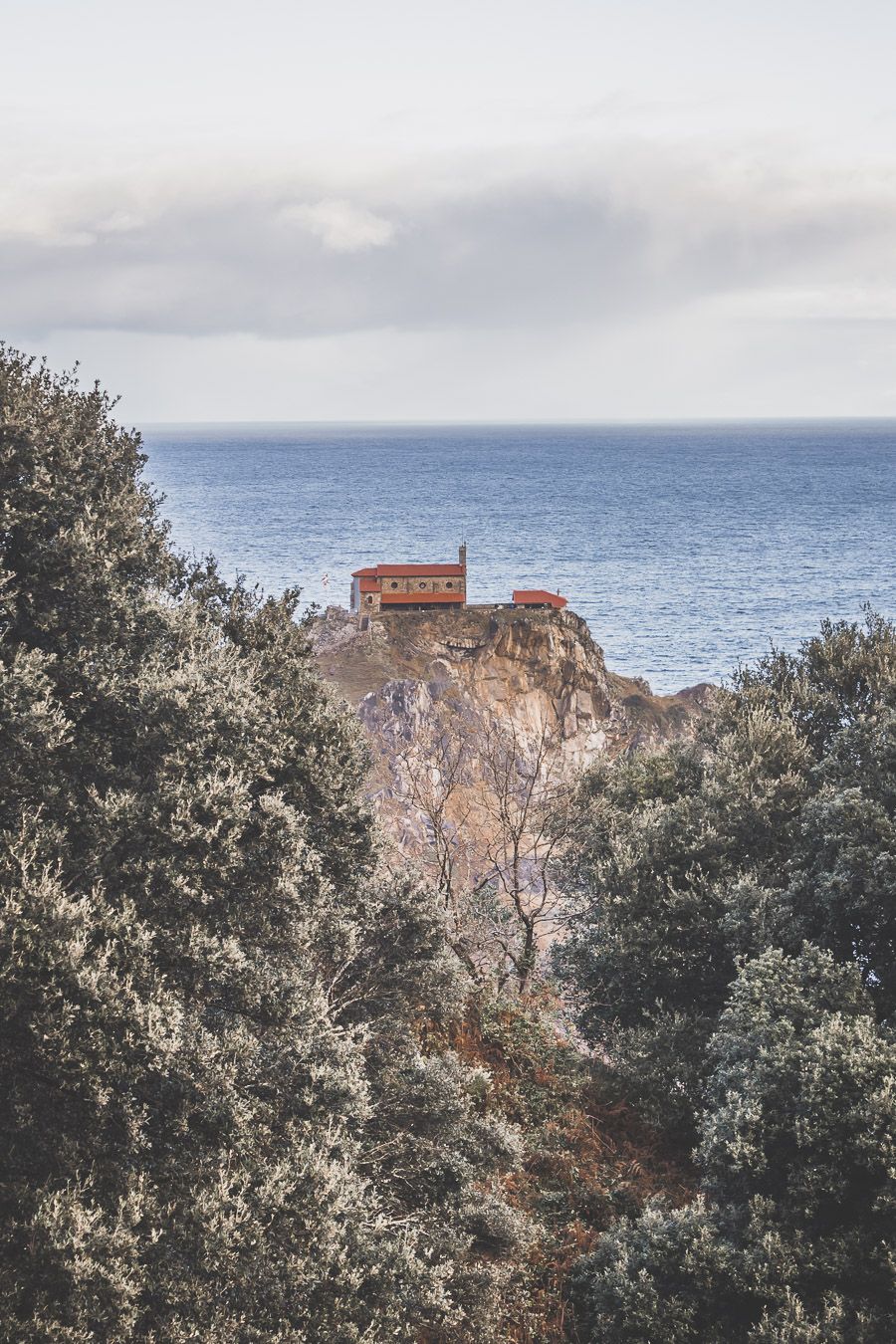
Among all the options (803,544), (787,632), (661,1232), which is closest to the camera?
(661,1232)

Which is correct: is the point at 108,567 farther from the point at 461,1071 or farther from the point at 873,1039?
the point at 873,1039

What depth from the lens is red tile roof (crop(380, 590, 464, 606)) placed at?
78562 mm

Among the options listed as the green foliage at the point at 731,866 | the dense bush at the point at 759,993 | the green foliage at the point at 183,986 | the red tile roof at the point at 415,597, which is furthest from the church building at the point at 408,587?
the green foliage at the point at 183,986

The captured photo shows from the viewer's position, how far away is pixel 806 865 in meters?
20.0

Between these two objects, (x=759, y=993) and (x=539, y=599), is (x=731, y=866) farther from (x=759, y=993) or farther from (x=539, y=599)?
(x=539, y=599)

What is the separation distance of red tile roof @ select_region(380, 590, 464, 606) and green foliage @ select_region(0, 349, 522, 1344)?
6302cm

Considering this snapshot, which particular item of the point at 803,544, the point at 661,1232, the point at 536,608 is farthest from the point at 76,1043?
the point at 803,544

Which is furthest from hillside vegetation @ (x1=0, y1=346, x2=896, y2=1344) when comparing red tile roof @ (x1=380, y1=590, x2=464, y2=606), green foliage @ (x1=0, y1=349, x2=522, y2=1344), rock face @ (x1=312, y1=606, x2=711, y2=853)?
red tile roof @ (x1=380, y1=590, x2=464, y2=606)

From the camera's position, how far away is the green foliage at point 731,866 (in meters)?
17.9

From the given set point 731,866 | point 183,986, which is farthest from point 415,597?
point 183,986

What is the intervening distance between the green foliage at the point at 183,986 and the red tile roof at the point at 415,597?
63.0m

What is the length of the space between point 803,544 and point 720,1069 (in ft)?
475

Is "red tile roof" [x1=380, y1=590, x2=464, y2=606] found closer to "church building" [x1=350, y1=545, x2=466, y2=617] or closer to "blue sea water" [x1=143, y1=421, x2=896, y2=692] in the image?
"church building" [x1=350, y1=545, x2=466, y2=617]

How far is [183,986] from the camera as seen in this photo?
451 inches
